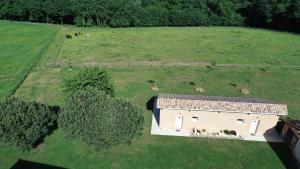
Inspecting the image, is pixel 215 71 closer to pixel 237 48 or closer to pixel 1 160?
pixel 237 48

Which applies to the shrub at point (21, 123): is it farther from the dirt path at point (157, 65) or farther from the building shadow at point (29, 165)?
the dirt path at point (157, 65)

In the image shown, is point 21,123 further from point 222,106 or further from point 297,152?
point 297,152

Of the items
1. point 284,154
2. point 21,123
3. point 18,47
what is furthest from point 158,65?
point 21,123

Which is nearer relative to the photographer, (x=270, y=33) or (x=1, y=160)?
(x=1, y=160)

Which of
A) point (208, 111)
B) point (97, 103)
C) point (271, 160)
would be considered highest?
point (97, 103)

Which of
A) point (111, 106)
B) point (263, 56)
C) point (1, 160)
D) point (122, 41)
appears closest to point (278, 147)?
point (111, 106)

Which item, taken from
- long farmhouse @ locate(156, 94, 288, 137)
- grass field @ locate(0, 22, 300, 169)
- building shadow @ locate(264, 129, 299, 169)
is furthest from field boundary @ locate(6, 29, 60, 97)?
building shadow @ locate(264, 129, 299, 169)
